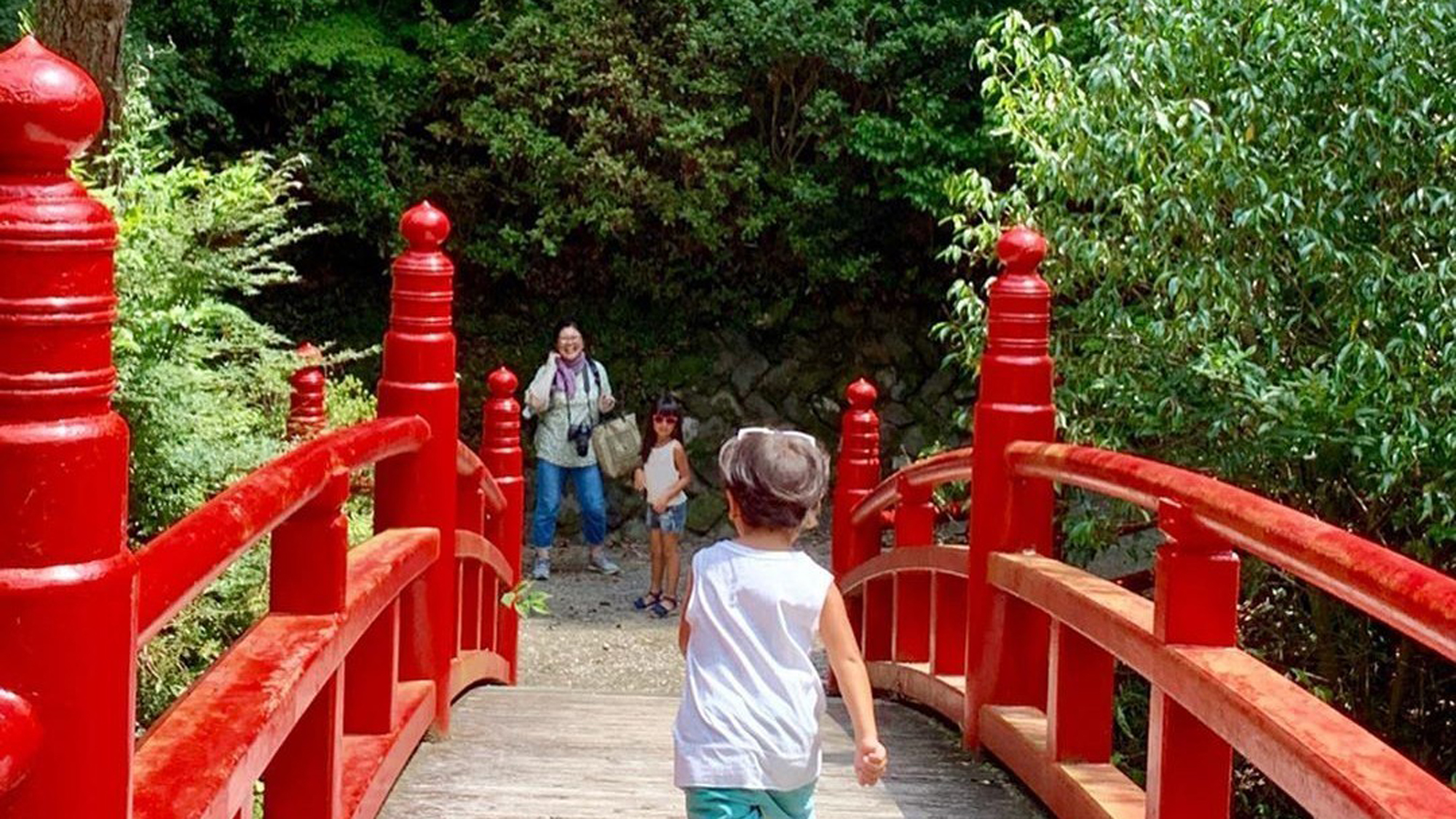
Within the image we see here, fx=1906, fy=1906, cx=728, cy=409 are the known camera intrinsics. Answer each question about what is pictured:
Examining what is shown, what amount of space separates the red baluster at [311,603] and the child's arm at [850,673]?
0.89m

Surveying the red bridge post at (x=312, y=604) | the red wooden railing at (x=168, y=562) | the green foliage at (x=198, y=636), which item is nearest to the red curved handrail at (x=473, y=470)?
the red wooden railing at (x=168, y=562)

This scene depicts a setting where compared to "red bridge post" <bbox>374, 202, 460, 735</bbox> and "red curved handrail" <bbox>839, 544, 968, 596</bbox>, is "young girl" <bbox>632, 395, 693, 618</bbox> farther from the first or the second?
"red bridge post" <bbox>374, 202, 460, 735</bbox>

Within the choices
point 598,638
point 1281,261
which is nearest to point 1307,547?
point 1281,261

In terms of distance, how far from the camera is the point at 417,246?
4.98 meters

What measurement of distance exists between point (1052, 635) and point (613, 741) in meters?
1.62

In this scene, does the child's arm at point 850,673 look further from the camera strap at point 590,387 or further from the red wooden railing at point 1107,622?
the camera strap at point 590,387

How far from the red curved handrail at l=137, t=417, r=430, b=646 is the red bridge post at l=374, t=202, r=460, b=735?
0.99m

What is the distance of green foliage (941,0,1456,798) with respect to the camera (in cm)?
650

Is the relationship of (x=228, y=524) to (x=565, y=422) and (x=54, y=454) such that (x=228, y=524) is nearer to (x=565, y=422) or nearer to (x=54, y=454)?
(x=54, y=454)

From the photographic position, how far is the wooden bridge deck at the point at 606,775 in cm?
450

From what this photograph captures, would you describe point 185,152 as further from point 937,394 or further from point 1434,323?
point 1434,323

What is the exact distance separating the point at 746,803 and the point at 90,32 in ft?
20.5

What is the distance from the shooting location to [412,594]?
4891 millimetres

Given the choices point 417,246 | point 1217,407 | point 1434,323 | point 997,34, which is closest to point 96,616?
point 417,246
